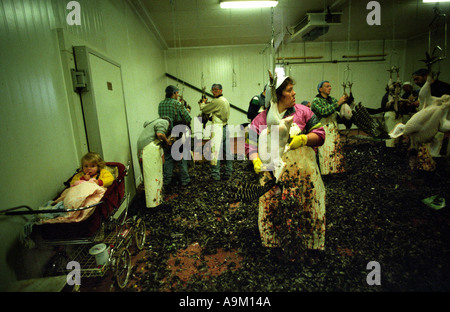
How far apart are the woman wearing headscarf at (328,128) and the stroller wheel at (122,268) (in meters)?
3.96

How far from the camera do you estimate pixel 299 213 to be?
2238mm

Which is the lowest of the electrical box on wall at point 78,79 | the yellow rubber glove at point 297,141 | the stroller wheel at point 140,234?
the stroller wheel at point 140,234

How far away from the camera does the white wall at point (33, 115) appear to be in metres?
1.77

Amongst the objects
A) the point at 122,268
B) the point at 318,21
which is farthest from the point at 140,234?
→ the point at 318,21

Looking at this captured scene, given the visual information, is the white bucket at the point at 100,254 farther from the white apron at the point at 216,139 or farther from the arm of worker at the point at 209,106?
the arm of worker at the point at 209,106

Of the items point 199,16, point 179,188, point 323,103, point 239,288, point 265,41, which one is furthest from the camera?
point 265,41

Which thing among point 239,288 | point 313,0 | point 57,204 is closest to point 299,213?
point 239,288

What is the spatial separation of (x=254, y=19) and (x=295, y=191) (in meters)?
6.54

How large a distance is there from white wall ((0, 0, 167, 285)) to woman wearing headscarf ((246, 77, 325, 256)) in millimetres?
2022

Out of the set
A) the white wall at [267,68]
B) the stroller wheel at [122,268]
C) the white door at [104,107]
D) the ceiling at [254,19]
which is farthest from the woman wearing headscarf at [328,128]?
the white wall at [267,68]

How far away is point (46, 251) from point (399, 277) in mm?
3382

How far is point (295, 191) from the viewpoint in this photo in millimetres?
2195

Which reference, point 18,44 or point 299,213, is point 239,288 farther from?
point 18,44

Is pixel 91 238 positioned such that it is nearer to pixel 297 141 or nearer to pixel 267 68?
pixel 297 141
